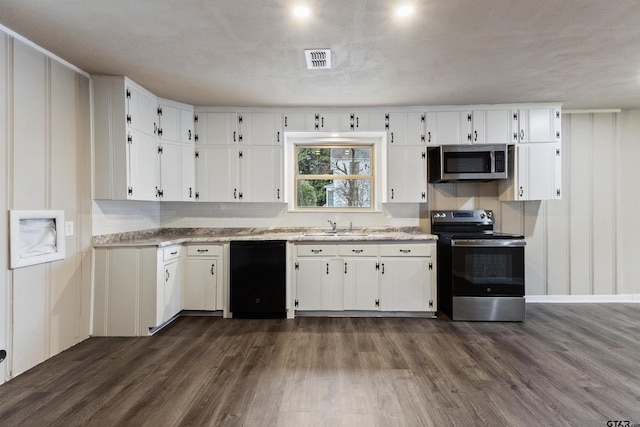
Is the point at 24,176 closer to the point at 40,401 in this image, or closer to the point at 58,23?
the point at 58,23

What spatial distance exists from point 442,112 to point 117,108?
357 centimetres

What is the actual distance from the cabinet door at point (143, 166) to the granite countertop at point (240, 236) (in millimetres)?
487

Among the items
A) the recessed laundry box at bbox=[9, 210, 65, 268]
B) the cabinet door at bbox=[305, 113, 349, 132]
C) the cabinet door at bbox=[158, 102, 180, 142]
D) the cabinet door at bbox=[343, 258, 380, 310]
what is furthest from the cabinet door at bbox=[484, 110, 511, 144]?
the recessed laundry box at bbox=[9, 210, 65, 268]

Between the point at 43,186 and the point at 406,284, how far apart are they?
3.53 m

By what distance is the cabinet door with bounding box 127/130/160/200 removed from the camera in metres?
3.21

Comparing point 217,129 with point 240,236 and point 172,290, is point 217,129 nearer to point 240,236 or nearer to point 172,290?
point 240,236

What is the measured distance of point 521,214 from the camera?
4219mm

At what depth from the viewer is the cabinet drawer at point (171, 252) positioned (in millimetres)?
3260

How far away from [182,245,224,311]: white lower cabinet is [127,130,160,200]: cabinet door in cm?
77

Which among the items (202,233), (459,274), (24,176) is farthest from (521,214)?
(24,176)

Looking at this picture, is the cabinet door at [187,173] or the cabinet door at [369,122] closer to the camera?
the cabinet door at [187,173]

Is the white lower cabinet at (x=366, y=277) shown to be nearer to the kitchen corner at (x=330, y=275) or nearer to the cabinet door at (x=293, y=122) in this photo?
the kitchen corner at (x=330, y=275)

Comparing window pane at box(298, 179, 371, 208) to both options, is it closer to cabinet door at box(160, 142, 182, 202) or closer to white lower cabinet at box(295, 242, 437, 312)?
white lower cabinet at box(295, 242, 437, 312)

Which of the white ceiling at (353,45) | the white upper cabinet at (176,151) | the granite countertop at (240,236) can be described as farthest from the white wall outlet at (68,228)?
the white ceiling at (353,45)
